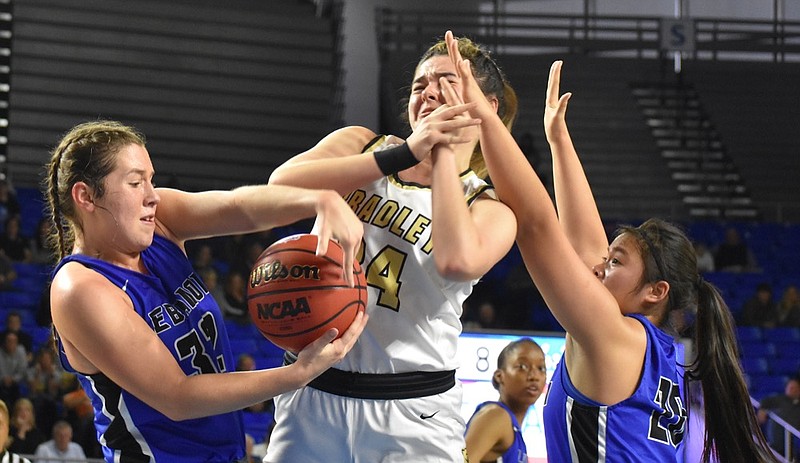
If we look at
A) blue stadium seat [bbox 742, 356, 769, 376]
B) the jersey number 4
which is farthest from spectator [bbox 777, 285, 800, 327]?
the jersey number 4

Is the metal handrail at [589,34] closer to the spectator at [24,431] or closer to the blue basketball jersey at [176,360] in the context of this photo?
the spectator at [24,431]

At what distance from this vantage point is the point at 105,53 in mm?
13688

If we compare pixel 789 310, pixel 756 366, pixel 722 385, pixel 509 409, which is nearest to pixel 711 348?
pixel 722 385

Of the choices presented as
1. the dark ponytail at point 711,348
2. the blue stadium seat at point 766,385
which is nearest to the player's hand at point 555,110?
the dark ponytail at point 711,348

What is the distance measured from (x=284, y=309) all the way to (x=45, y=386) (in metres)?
7.10

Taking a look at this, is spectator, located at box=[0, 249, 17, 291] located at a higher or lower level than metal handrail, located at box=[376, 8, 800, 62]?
lower

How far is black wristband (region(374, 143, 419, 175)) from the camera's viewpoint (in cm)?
267

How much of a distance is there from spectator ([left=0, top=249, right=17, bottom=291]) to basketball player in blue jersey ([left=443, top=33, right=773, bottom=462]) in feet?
27.6

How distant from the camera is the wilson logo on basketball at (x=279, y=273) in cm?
263

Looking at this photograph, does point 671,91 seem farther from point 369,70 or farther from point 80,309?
point 80,309

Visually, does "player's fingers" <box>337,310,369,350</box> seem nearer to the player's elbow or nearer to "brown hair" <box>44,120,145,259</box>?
the player's elbow

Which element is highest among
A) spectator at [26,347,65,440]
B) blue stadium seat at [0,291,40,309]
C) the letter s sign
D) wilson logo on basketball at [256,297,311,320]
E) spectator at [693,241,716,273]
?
the letter s sign

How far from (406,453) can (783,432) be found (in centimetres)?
770

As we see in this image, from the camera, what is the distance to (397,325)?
2881 millimetres
